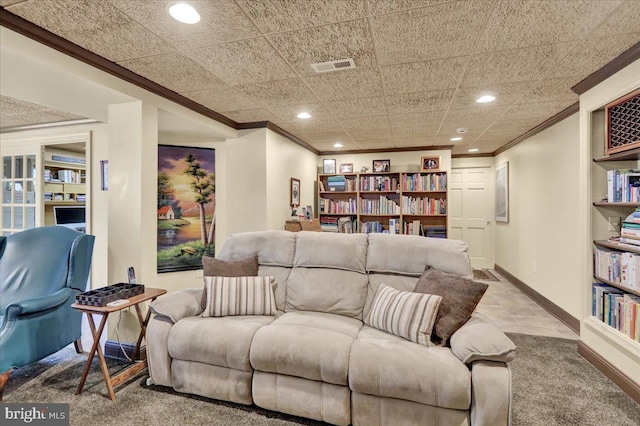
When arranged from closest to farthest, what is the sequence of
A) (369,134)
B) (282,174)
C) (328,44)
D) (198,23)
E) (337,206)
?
(198,23)
(328,44)
(282,174)
(369,134)
(337,206)

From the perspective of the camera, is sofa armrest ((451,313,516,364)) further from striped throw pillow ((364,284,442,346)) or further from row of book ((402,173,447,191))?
row of book ((402,173,447,191))

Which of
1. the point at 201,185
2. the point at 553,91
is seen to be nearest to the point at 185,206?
the point at 201,185

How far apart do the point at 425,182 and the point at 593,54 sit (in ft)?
10.4

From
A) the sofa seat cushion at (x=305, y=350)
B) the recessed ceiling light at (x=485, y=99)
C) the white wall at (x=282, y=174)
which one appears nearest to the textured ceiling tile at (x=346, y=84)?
the recessed ceiling light at (x=485, y=99)

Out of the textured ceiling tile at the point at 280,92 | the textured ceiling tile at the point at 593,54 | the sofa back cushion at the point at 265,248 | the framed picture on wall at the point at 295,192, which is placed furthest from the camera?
the framed picture on wall at the point at 295,192

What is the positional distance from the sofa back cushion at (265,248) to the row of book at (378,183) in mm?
3193

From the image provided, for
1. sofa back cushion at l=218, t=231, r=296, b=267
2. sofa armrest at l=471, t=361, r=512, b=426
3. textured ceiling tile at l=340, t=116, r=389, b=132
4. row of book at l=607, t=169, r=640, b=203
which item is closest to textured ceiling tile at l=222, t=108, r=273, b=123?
textured ceiling tile at l=340, t=116, r=389, b=132

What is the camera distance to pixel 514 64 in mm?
2332

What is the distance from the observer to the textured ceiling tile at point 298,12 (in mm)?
1652

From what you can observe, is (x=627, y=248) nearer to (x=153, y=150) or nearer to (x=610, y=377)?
(x=610, y=377)

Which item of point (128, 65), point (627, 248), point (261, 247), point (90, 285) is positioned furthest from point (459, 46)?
point (90, 285)

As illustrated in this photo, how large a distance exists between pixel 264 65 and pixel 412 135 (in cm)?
295

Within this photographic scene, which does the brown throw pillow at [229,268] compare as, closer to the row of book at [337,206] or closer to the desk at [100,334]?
the desk at [100,334]

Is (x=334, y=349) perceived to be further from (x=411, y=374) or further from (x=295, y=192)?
(x=295, y=192)
